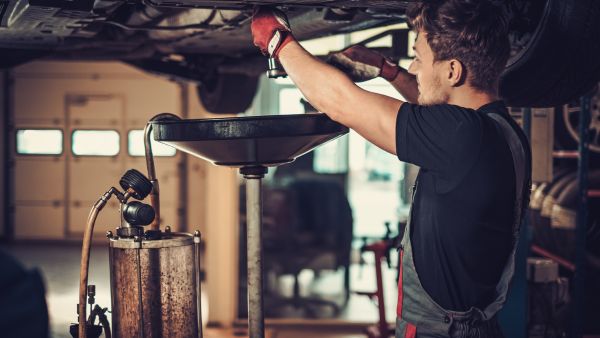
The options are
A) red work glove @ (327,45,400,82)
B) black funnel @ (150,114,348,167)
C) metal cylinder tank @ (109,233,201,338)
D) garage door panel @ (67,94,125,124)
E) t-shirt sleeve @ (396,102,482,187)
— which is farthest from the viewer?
garage door panel @ (67,94,125,124)

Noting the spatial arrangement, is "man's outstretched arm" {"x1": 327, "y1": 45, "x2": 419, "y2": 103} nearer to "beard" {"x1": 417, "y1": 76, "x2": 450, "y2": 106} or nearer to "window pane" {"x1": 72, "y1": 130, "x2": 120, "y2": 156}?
"beard" {"x1": 417, "y1": 76, "x2": 450, "y2": 106}

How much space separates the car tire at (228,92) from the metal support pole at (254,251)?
6.36 feet

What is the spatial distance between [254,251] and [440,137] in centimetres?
62

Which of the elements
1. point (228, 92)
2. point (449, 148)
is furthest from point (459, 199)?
point (228, 92)

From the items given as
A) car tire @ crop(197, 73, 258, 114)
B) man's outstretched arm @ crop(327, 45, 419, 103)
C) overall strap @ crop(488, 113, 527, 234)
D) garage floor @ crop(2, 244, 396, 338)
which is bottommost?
garage floor @ crop(2, 244, 396, 338)

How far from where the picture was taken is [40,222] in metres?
8.86

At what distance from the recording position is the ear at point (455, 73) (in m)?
1.59

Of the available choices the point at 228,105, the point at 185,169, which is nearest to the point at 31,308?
the point at 228,105

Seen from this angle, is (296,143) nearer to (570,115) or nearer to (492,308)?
(492,308)

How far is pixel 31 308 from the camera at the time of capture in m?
1.05

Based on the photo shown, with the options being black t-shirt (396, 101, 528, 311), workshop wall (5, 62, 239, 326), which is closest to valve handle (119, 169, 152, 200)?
black t-shirt (396, 101, 528, 311)

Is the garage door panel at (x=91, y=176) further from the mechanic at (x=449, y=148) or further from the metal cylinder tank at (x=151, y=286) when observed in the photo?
the mechanic at (x=449, y=148)

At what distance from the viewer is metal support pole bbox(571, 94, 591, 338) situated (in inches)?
130

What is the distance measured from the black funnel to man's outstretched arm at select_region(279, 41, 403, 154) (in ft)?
0.42
